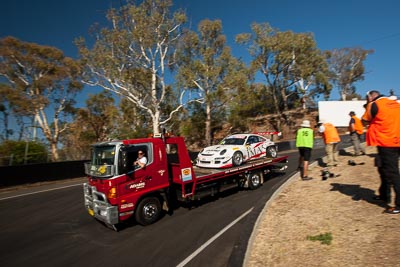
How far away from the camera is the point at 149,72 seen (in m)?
32.3

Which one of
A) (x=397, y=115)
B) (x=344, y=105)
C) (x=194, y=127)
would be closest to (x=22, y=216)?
(x=397, y=115)

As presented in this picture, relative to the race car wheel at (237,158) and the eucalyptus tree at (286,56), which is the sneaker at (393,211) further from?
the eucalyptus tree at (286,56)

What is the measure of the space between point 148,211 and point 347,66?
68.8 metres

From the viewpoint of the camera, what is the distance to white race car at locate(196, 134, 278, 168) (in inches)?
423

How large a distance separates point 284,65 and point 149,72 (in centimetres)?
2117

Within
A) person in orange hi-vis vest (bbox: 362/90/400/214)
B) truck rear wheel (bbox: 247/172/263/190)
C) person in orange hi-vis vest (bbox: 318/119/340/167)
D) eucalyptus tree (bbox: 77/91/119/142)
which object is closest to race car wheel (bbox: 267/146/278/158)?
truck rear wheel (bbox: 247/172/263/190)

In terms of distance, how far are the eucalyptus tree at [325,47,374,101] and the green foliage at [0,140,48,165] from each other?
2423 inches

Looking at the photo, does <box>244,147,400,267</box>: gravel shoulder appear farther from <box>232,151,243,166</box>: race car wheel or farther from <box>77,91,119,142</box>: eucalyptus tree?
<box>77,91,119,142</box>: eucalyptus tree

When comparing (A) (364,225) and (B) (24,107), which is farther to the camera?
(B) (24,107)

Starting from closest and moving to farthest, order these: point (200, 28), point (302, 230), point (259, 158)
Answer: point (302, 230), point (259, 158), point (200, 28)

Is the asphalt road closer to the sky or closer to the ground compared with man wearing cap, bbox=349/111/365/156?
closer to the ground

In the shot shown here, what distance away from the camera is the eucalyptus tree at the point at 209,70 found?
112 ft

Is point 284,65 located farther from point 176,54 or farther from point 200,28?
point 176,54

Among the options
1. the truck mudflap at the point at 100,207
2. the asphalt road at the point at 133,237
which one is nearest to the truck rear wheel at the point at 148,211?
the asphalt road at the point at 133,237
